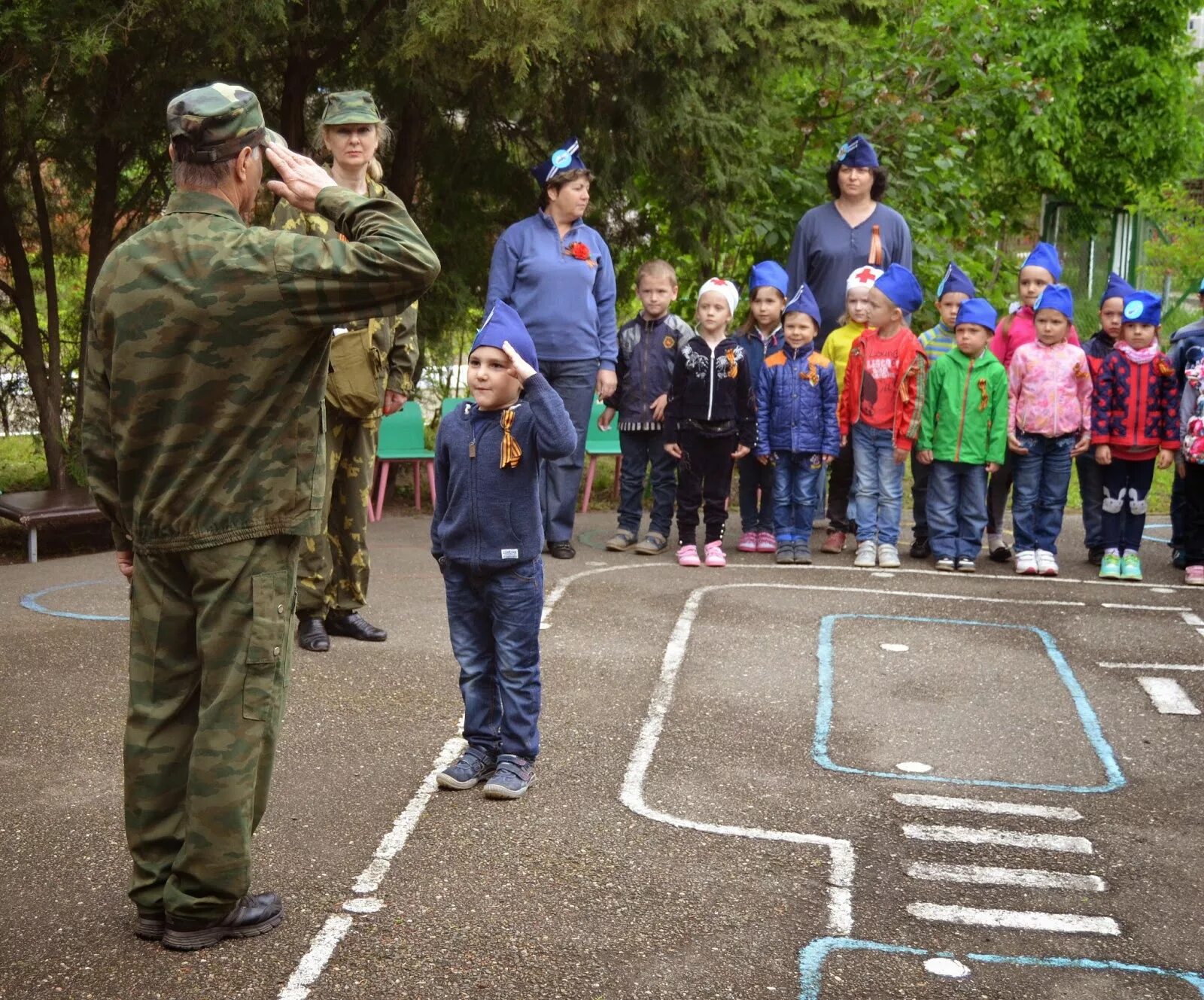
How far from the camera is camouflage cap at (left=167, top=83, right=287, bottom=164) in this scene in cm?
353

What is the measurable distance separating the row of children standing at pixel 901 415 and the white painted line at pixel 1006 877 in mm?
4256

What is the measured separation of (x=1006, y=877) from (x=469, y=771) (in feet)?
5.89

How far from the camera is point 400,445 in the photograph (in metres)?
10.7

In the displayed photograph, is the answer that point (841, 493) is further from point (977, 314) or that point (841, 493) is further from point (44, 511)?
point (44, 511)

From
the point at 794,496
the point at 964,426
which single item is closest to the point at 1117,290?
the point at 964,426

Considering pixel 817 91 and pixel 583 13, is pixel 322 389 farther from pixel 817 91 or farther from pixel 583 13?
pixel 817 91

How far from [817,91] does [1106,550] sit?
4896mm

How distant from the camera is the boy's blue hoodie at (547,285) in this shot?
8.37m

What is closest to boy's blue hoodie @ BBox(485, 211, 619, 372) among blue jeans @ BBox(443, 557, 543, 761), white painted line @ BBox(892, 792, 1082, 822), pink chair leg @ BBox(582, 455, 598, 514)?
pink chair leg @ BBox(582, 455, 598, 514)

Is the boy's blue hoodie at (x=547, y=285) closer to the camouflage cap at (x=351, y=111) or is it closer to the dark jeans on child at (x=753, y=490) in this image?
the dark jeans on child at (x=753, y=490)

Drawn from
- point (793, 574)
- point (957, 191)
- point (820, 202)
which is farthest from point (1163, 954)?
point (957, 191)

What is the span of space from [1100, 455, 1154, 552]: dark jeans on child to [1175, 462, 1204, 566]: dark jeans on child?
23 cm

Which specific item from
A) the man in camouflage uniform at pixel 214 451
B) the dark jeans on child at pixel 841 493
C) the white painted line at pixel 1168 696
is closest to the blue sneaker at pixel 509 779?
the man in camouflage uniform at pixel 214 451

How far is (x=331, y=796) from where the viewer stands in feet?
16.2
